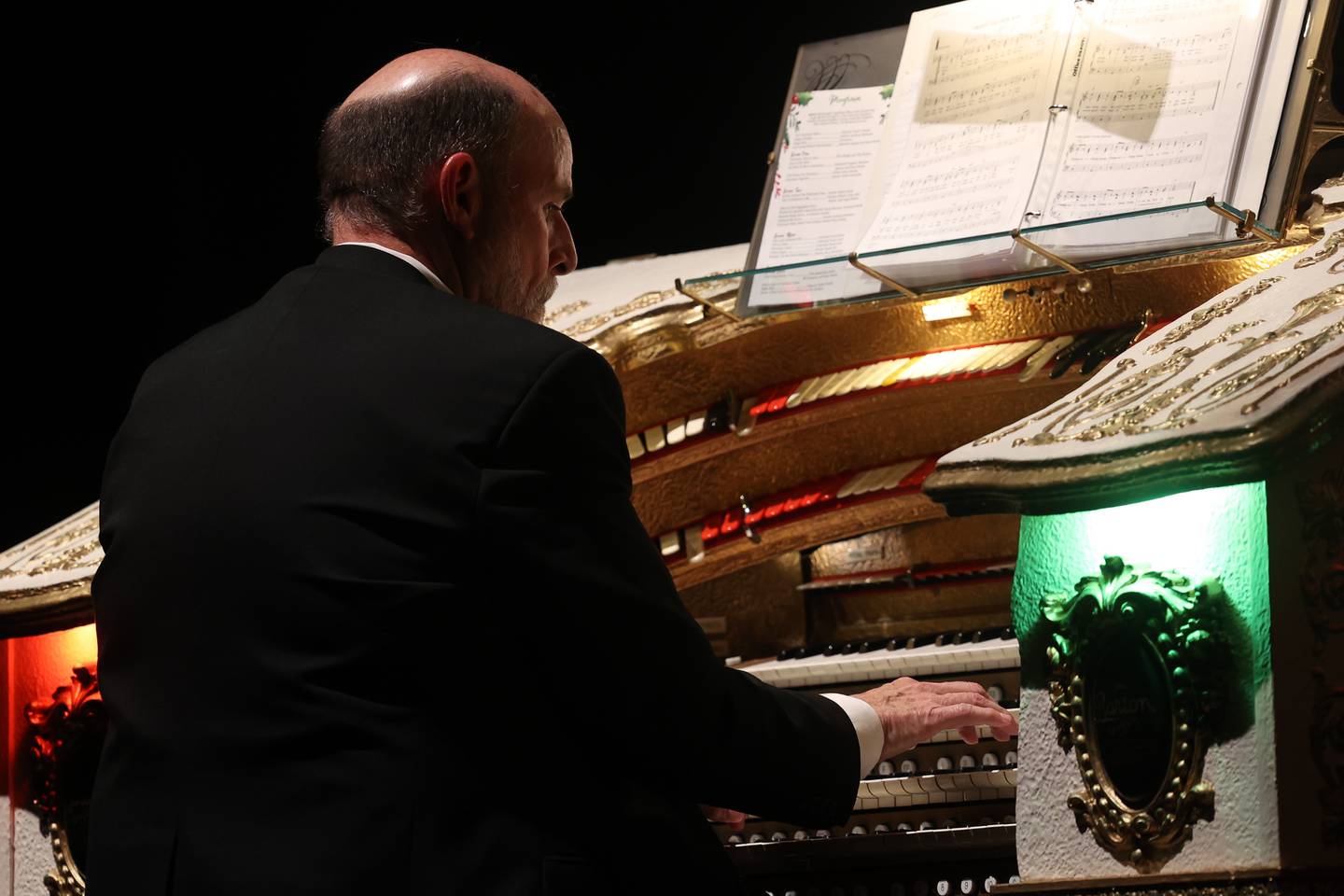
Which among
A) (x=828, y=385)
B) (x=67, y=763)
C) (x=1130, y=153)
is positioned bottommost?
(x=67, y=763)

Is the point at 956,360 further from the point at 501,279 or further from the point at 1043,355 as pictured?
the point at 501,279

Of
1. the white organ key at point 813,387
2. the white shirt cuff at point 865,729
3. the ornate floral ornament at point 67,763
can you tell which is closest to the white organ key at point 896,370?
the white organ key at point 813,387

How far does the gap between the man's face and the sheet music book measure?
2.93 ft

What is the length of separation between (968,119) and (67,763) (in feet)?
5.90

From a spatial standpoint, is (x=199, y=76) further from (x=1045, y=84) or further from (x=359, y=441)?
(x=359, y=441)

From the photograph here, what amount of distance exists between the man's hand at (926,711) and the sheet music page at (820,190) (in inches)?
37.5

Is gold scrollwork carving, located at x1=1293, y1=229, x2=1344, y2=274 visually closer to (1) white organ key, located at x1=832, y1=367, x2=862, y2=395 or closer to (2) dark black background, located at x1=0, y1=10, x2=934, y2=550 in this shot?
(1) white organ key, located at x1=832, y1=367, x2=862, y2=395

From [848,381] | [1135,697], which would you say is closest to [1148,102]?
[848,381]

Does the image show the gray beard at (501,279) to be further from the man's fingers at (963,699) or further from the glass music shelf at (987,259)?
the glass music shelf at (987,259)

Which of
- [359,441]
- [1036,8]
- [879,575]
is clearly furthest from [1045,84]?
[359,441]

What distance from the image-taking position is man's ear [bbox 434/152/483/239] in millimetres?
1620

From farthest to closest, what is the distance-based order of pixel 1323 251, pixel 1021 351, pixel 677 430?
1. pixel 677 430
2. pixel 1021 351
3. pixel 1323 251

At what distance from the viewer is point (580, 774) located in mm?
1401

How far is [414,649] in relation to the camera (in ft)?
4.45
